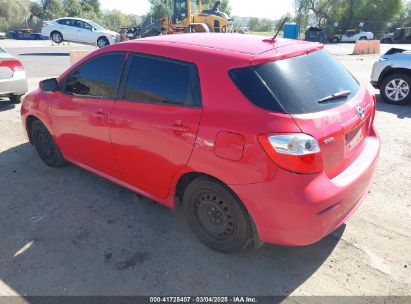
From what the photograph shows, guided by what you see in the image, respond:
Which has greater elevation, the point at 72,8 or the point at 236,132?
A: the point at 72,8

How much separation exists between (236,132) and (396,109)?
6.46 meters

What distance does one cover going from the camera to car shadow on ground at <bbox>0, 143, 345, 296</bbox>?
2.73 m

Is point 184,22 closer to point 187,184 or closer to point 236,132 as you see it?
point 187,184

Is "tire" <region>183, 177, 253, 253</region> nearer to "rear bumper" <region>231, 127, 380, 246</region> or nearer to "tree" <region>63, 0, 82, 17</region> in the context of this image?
"rear bumper" <region>231, 127, 380, 246</region>

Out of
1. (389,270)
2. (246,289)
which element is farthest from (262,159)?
(389,270)

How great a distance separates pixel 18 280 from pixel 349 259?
8.91 ft

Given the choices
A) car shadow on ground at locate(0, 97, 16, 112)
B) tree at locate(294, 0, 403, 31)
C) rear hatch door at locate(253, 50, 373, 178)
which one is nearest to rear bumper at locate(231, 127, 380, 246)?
rear hatch door at locate(253, 50, 373, 178)

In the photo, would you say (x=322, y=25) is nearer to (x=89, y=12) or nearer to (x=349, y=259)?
(x=89, y=12)

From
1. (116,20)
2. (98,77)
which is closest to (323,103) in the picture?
(98,77)

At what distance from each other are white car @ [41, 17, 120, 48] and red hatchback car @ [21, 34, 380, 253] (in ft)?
65.2

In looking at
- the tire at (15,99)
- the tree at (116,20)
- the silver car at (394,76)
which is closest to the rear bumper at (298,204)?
the silver car at (394,76)

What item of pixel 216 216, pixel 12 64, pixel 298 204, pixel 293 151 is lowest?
pixel 216 216

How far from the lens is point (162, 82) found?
3.09 m

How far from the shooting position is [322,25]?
5094 centimetres
